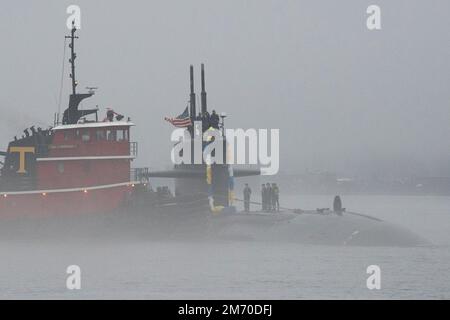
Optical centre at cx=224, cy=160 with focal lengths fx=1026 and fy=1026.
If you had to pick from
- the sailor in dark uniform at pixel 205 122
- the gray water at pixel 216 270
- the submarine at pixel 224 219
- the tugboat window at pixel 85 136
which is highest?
the sailor in dark uniform at pixel 205 122

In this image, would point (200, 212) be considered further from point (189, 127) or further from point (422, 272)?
point (422, 272)

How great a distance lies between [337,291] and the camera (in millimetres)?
31328

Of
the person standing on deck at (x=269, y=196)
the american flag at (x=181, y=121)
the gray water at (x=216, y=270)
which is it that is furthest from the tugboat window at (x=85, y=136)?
the person standing on deck at (x=269, y=196)

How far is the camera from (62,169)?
146ft

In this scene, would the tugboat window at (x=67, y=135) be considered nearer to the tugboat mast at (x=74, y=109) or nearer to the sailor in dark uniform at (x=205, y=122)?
the tugboat mast at (x=74, y=109)

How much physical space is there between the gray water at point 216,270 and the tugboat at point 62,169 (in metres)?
1.66

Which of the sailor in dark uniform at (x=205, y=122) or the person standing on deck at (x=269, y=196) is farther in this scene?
the person standing on deck at (x=269, y=196)

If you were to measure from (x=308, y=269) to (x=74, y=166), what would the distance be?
529 inches

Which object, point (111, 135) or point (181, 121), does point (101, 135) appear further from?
point (181, 121)

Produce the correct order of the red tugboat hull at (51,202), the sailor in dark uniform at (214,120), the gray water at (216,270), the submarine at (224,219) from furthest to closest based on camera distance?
the sailor in dark uniform at (214,120) → the red tugboat hull at (51,202) → the submarine at (224,219) → the gray water at (216,270)

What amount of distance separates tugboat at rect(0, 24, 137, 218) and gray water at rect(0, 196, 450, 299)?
1665 mm

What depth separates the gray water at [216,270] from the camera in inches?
1226

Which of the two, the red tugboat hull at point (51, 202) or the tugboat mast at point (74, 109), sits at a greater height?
the tugboat mast at point (74, 109)
